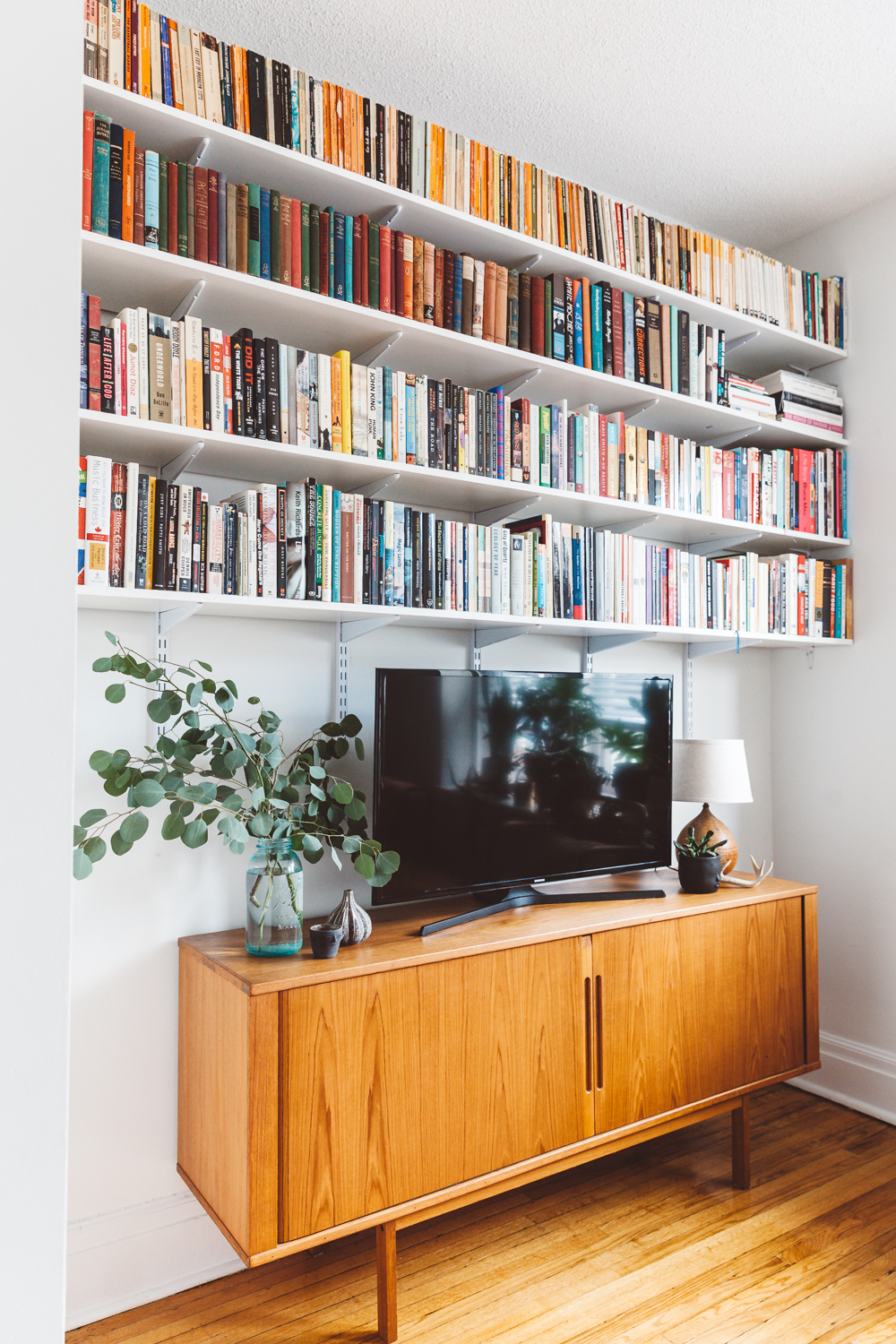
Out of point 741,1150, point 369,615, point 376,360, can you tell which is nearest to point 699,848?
point 741,1150

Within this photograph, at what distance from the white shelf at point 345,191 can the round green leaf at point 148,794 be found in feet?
4.14

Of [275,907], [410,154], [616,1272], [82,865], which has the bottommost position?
[616,1272]

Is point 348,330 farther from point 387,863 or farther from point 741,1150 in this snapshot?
point 741,1150

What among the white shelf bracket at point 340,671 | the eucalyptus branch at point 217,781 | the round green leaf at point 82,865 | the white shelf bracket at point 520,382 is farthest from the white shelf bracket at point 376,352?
the round green leaf at point 82,865

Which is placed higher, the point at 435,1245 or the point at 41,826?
the point at 41,826

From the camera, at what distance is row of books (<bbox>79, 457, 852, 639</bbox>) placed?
1639 mm

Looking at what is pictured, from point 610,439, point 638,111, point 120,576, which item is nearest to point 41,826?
point 120,576

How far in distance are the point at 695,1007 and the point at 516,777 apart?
74 cm

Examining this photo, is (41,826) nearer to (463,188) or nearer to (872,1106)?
(463,188)

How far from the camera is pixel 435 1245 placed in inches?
78.1

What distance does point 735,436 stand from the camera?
274 cm

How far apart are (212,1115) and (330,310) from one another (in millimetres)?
1662

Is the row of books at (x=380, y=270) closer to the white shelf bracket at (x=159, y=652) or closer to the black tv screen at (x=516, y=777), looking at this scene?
the white shelf bracket at (x=159, y=652)

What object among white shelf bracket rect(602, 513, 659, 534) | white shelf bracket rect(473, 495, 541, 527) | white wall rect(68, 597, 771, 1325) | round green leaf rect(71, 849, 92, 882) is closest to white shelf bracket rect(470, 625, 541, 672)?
white shelf bracket rect(473, 495, 541, 527)
